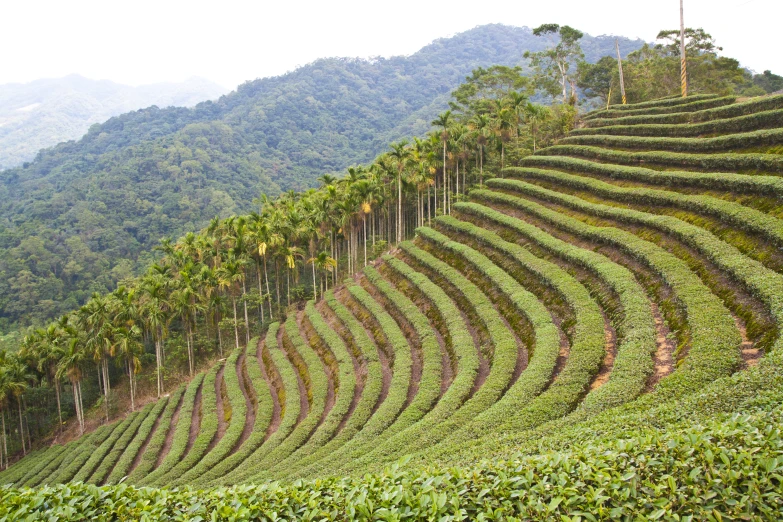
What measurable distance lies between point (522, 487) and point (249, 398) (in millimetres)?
25990

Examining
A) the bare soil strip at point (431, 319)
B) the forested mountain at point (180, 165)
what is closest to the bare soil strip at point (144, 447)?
the bare soil strip at point (431, 319)

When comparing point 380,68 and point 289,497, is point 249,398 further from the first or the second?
point 380,68

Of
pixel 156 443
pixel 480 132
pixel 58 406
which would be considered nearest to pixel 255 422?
pixel 156 443

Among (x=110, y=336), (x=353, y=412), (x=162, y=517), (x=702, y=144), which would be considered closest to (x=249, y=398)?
(x=353, y=412)

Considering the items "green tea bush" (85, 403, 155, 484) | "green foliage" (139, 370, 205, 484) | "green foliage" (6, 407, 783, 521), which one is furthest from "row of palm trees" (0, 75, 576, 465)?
"green foliage" (6, 407, 783, 521)

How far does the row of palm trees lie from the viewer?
37.5 metres

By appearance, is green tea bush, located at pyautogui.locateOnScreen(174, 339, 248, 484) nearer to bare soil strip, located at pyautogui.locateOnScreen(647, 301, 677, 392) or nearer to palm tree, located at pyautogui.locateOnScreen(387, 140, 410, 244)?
palm tree, located at pyautogui.locateOnScreen(387, 140, 410, 244)

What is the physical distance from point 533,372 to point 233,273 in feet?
92.6

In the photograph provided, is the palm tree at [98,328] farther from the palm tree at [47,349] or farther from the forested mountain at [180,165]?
the forested mountain at [180,165]

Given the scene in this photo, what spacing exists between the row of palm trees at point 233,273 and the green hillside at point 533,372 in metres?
1.94

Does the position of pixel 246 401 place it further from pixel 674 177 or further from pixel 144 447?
pixel 674 177

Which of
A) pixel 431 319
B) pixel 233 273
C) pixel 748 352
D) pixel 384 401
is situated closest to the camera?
pixel 748 352

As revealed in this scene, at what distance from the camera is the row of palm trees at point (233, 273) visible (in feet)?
123

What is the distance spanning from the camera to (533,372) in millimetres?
15531
